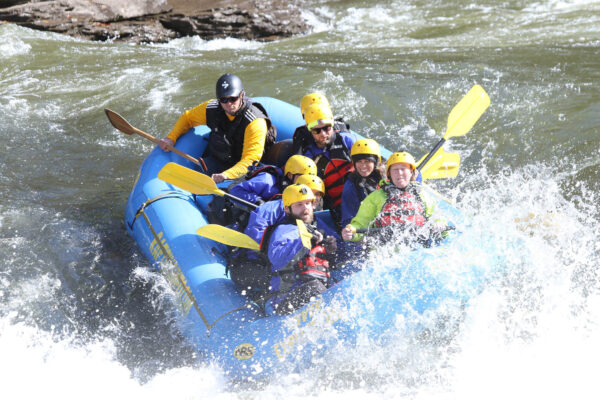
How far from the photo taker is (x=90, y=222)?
5543 millimetres

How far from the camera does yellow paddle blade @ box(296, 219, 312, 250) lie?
11.7 feet

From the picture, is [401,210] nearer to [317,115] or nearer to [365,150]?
[365,150]

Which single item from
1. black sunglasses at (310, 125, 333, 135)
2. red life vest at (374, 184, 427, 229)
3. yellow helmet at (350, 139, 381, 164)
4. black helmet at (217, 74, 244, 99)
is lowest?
red life vest at (374, 184, 427, 229)

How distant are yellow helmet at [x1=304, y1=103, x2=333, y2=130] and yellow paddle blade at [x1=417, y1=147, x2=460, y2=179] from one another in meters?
0.77

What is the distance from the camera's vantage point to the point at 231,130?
5.02m

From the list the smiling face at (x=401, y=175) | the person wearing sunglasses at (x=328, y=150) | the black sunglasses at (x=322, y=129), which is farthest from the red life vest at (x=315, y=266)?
the black sunglasses at (x=322, y=129)

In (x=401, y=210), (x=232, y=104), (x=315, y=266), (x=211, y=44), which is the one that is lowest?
(x=211, y=44)

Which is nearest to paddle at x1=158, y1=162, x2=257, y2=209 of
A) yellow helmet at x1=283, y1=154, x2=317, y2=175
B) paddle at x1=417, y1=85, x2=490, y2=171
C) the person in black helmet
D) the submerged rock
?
the person in black helmet

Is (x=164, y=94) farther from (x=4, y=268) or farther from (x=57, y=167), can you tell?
(x=4, y=268)

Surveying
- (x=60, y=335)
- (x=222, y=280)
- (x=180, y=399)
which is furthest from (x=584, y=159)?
(x=60, y=335)

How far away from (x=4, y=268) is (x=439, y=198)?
11.0ft

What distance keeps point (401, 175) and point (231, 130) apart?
1688 millimetres

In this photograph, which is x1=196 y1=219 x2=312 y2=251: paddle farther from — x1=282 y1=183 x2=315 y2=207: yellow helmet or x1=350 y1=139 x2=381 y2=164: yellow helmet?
x1=350 y1=139 x2=381 y2=164: yellow helmet

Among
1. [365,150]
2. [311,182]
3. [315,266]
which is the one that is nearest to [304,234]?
[315,266]
